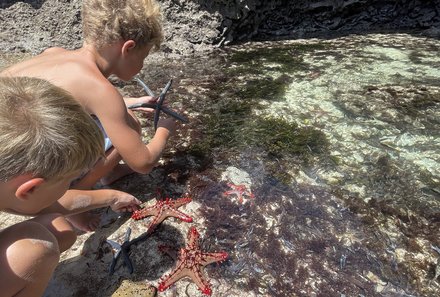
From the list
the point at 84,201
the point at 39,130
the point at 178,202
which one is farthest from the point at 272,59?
the point at 39,130

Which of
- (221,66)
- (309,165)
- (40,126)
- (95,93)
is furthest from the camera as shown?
(221,66)

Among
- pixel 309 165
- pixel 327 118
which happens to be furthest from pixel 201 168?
pixel 327 118

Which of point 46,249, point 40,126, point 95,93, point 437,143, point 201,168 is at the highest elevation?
point 40,126

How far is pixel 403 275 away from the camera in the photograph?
2.64m

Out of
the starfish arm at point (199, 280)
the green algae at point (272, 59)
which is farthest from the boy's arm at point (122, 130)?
the green algae at point (272, 59)

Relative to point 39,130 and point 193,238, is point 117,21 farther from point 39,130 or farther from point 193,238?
point 193,238

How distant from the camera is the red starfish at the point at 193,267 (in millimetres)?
2418

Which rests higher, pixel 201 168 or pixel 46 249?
pixel 46 249

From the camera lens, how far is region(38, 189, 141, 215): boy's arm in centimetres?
250

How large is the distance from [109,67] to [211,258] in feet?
4.76

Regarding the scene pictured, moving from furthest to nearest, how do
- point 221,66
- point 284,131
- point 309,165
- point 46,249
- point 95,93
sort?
point 221,66 < point 284,131 < point 309,165 < point 95,93 < point 46,249

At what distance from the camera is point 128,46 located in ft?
9.12

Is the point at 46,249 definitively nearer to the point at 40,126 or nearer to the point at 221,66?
the point at 40,126

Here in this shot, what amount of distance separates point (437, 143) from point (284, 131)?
1.40 metres
